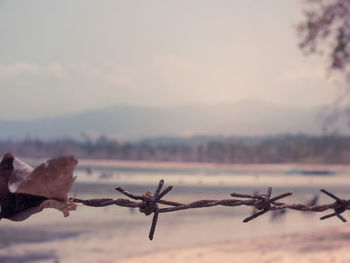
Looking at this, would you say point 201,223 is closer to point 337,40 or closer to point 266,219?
point 266,219

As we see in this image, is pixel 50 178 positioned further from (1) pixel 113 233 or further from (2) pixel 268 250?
(1) pixel 113 233

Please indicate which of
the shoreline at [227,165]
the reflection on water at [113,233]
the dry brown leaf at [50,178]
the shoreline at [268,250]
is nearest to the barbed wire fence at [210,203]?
the dry brown leaf at [50,178]

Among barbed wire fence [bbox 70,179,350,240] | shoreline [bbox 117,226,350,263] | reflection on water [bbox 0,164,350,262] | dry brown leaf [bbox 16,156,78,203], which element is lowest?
reflection on water [bbox 0,164,350,262]

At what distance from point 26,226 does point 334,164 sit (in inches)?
5062

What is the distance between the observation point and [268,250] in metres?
17.6

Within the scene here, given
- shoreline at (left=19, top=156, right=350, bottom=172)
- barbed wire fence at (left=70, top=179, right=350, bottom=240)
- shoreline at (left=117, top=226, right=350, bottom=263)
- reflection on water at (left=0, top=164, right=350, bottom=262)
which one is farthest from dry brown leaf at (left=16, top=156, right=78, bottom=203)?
shoreline at (left=19, top=156, right=350, bottom=172)

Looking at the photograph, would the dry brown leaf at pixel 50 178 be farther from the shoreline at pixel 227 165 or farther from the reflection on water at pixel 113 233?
the shoreline at pixel 227 165

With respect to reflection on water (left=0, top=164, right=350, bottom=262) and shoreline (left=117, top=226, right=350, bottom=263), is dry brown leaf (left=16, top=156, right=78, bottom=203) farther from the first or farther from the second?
reflection on water (left=0, top=164, right=350, bottom=262)

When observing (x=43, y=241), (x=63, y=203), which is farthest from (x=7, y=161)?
(x=43, y=241)

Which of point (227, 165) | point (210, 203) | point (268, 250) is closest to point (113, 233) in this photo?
point (268, 250)

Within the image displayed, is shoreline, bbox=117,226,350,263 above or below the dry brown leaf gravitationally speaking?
below

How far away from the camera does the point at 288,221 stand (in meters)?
34.3

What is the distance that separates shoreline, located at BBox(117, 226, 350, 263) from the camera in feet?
49.5

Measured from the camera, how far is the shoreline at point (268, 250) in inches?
594
